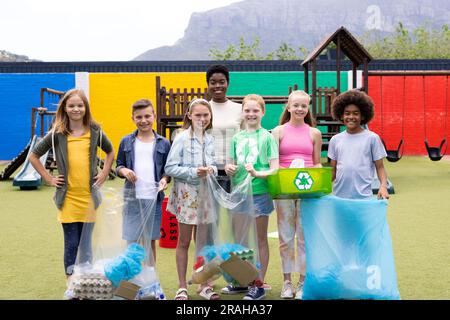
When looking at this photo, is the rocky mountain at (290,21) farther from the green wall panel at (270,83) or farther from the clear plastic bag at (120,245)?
the clear plastic bag at (120,245)

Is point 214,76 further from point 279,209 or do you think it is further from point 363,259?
point 363,259

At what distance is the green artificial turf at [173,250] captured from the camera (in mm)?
4562

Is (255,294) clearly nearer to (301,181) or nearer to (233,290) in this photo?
(233,290)

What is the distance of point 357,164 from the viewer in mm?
4148

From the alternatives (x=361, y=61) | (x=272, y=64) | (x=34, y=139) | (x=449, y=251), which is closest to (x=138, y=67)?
(x=272, y=64)

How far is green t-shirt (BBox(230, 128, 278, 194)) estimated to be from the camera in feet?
13.8

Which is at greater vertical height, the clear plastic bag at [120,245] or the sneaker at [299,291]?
the clear plastic bag at [120,245]

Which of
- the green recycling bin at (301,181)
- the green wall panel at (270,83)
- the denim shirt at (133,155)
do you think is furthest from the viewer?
the green wall panel at (270,83)

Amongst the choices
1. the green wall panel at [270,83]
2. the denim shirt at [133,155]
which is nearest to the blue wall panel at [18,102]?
the green wall panel at [270,83]

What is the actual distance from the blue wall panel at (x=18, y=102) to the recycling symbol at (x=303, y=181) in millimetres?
13834

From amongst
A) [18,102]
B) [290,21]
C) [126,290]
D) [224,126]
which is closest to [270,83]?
[18,102]

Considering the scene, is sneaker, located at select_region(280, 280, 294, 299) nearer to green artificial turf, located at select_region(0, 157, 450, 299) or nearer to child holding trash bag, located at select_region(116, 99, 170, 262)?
green artificial turf, located at select_region(0, 157, 450, 299)

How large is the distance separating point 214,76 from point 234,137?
0.51m
